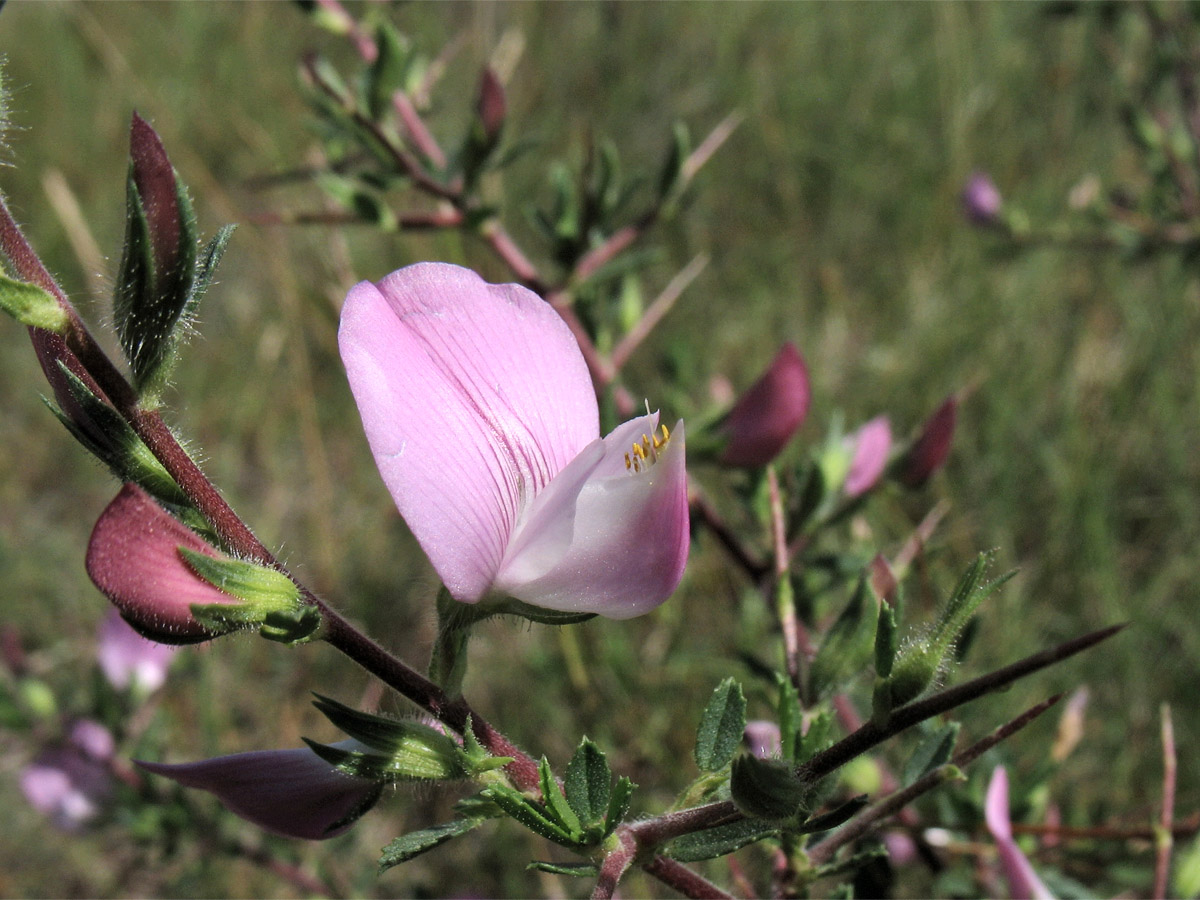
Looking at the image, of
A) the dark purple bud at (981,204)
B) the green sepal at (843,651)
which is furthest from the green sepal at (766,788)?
the dark purple bud at (981,204)

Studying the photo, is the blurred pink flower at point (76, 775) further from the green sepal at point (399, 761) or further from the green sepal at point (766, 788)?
the green sepal at point (766, 788)

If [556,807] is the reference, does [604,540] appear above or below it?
above

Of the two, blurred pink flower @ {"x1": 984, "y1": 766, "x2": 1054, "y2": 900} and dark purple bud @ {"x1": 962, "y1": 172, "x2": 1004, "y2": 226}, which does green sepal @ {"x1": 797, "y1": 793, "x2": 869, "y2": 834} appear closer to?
blurred pink flower @ {"x1": 984, "y1": 766, "x2": 1054, "y2": 900}

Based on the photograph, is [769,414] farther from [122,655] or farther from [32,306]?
[122,655]

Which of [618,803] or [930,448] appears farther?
[930,448]

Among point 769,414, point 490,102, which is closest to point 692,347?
point 490,102

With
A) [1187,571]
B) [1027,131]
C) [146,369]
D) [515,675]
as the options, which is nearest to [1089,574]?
[1187,571]

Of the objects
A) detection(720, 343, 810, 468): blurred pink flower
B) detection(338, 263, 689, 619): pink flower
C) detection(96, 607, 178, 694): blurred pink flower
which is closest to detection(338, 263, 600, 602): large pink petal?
detection(338, 263, 689, 619): pink flower
